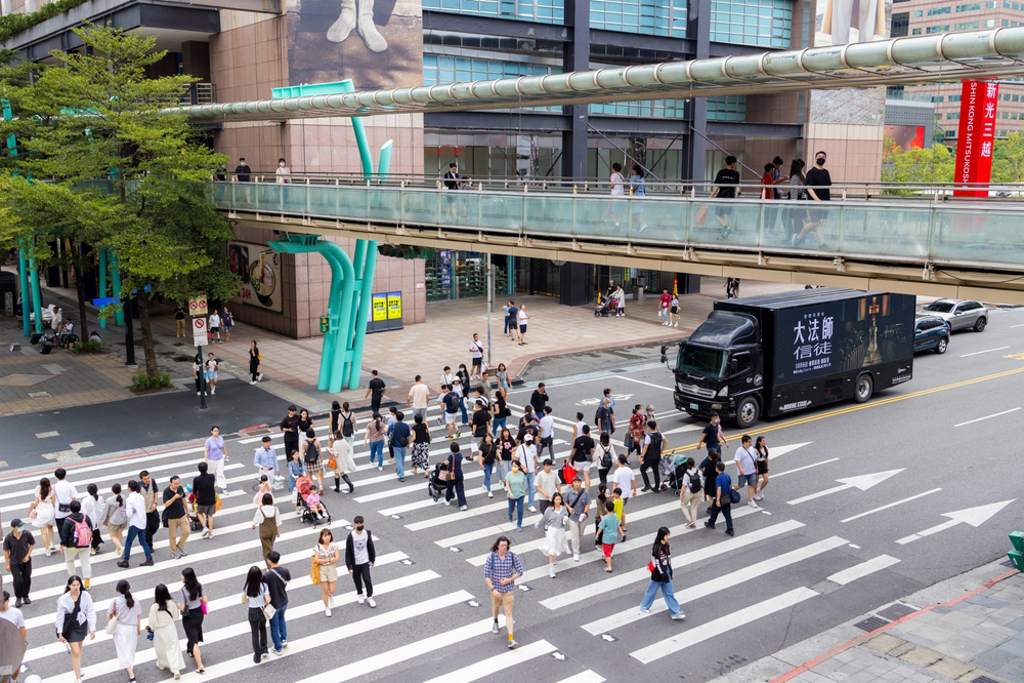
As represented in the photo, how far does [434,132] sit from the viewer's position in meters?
41.8

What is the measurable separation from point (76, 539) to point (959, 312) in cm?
3638

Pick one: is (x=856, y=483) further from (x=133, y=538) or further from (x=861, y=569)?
(x=133, y=538)

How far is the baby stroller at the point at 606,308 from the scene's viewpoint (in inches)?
1674

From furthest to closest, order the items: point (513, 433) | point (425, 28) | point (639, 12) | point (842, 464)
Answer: point (639, 12)
point (425, 28)
point (513, 433)
point (842, 464)

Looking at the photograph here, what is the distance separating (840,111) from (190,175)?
39.5 meters

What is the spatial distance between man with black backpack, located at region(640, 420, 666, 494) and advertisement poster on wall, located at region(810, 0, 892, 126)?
122ft

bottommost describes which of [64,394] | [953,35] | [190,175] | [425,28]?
[64,394]

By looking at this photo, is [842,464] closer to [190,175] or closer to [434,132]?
[190,175]

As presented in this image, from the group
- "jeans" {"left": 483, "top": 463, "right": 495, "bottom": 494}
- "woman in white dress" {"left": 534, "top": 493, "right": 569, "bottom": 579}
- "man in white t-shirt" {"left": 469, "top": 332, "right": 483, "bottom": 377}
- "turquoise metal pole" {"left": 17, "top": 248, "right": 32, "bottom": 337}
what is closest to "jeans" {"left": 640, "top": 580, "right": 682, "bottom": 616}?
"woman in white dress" {"left": 534, "top": 493, "right": 569, "bottom": 579}

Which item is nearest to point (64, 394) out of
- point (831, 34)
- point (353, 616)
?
point (353, 616)

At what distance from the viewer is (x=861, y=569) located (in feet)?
48.9

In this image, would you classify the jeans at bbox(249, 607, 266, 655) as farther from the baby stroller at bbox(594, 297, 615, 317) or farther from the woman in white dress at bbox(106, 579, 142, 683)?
the baby stroller at bbox(594, 297, 615, 317)

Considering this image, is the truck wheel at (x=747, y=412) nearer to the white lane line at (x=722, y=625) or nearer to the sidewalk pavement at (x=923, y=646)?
the sidewalk pavement at (x=923, y=646)

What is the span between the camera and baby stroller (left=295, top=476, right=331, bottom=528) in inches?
656
